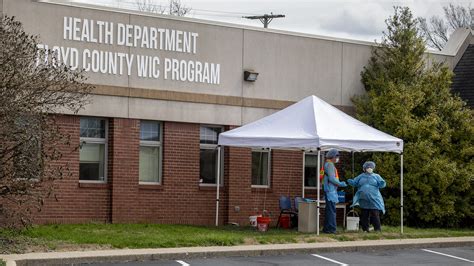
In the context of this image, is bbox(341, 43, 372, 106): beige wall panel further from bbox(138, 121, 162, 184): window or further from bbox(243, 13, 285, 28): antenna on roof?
bbox(243, 13, 285, 28): antenna on roof

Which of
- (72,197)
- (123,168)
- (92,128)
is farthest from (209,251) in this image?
(92,128)

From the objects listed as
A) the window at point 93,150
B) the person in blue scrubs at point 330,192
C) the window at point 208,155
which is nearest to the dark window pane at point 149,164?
the window at point 93,150

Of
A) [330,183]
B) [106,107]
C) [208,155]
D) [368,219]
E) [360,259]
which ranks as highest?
[106,107]

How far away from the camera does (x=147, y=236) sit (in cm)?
2089

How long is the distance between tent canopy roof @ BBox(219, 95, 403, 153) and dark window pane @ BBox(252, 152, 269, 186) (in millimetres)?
2985

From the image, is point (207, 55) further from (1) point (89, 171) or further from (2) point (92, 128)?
(1) point (89, 171)

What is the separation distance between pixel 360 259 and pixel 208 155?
7.89m

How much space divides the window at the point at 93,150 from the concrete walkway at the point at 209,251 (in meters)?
5.80

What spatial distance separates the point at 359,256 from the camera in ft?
67.1

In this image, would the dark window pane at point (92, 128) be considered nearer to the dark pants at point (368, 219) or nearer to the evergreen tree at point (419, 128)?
the dark pants at point (368, 219)

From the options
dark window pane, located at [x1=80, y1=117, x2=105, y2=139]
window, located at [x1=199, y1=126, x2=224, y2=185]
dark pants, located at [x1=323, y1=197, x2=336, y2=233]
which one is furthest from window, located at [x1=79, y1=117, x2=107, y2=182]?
dark pants, located at [x1=323, y1=197, x2=336, y2=233]

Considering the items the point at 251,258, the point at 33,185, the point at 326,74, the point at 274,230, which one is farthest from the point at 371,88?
the point at 33,185

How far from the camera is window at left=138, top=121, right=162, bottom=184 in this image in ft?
83.9

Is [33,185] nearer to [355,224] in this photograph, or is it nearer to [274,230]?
[274,230]
